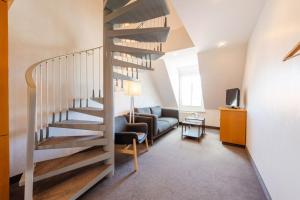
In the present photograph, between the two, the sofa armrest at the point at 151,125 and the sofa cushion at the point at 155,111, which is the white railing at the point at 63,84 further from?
the sofa cushion at the point at 155,111

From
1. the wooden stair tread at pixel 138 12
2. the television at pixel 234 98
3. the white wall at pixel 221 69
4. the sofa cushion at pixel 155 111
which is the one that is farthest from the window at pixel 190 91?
the wooden stair tread at pixel 138 12

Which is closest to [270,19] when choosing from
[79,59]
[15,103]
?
[79,59]

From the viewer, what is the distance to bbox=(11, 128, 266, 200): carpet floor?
1.85m

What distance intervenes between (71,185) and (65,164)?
0.27 meters

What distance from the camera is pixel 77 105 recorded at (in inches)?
117

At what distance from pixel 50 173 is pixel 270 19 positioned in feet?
11.3

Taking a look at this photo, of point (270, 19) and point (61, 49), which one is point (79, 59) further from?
point (270, 19)

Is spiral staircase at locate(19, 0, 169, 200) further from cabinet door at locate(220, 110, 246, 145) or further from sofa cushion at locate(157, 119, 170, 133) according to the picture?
cabinet door at locate(220, 110, 246, 145)

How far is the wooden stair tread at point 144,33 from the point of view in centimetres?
200

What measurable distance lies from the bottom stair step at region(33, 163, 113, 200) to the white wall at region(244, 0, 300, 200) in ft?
6.79

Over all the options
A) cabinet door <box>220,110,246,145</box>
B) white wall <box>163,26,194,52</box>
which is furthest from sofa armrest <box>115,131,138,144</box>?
white wall <box>163,26,194,52</box>

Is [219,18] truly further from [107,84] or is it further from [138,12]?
[107,84]

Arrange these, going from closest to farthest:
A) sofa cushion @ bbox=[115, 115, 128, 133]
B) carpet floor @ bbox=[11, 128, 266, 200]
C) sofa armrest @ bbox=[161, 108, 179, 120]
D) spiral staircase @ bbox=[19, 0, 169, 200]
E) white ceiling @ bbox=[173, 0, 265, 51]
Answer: spiral staircase @ bbox=[19, 0, 169, 200]
carpet floor @ bbox=[11, 128, 266, 200]
white ceiling @ bbox=[173, 0, 265, 51]
sofa cushion @ bbox=[115, 115, 128, 133]
sofa armrest @ bbox=[161, 108, 179, 120]

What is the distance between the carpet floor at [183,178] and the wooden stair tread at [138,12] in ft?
7.97
